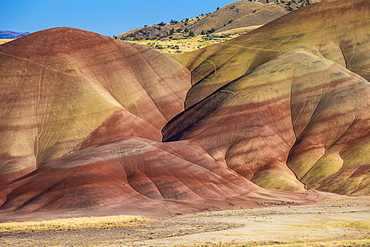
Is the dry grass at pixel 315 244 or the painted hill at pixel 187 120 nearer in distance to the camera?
the dry grass at pixel 315 244

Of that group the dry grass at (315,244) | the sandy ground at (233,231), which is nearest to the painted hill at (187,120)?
the sandy ground at (233,231)

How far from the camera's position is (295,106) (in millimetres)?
107812

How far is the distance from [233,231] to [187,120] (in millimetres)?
62548

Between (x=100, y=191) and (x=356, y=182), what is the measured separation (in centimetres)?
3651

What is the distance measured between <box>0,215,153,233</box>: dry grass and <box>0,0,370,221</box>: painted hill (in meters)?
7.57

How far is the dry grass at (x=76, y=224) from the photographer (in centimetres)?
5964

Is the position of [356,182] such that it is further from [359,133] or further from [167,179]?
[167,179]

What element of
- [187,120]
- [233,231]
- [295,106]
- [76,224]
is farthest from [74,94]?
[233,231]

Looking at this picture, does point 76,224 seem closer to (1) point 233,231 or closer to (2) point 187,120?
(1) point 233,231

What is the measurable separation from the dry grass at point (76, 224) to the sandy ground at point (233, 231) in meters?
2.15

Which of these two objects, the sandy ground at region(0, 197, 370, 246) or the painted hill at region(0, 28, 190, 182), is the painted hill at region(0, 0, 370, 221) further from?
the sandy ground at region(0, 197, 370, 246)

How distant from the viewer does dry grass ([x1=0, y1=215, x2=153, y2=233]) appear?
59.6 m

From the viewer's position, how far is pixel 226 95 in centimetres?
11162

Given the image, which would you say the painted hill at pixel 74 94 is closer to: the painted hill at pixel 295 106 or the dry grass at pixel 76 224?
the painted hill at pixel 295 106
